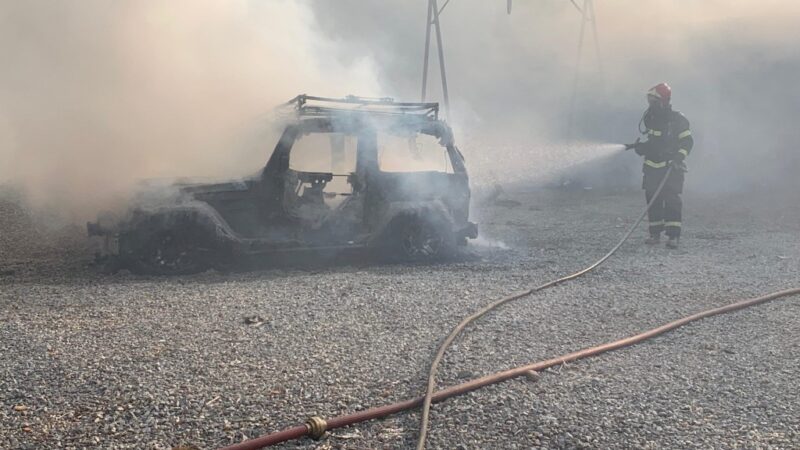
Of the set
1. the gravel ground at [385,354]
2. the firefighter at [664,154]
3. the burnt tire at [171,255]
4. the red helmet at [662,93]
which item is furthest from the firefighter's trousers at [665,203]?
the burnt tire at [171,255]

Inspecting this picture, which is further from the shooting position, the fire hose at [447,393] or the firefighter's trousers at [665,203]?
the firefighter's trousers at [665,203]

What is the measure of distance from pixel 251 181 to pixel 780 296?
198 inches

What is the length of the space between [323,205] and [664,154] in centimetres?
464

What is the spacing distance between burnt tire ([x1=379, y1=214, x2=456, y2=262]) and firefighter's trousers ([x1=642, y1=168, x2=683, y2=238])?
10.3 ft

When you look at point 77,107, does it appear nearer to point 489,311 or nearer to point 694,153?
point 489,311

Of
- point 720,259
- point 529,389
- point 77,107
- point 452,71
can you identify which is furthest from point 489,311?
point 452,71

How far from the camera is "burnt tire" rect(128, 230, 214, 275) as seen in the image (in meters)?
6.33

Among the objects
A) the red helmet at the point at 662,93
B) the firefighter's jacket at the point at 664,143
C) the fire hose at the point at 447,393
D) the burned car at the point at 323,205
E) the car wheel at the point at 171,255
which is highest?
the red helmet at the point at 662,93

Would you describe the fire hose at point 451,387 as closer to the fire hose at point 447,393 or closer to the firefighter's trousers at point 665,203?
the fire hose at point 447,393

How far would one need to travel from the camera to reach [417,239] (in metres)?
7.22

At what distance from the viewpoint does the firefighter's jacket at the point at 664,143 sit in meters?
8.66

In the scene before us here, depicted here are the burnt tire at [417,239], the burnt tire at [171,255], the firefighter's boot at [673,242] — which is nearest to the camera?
the burnt tire at [171,255]

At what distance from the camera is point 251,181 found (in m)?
6.83

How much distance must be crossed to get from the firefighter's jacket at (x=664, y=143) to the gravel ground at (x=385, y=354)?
1792mm
